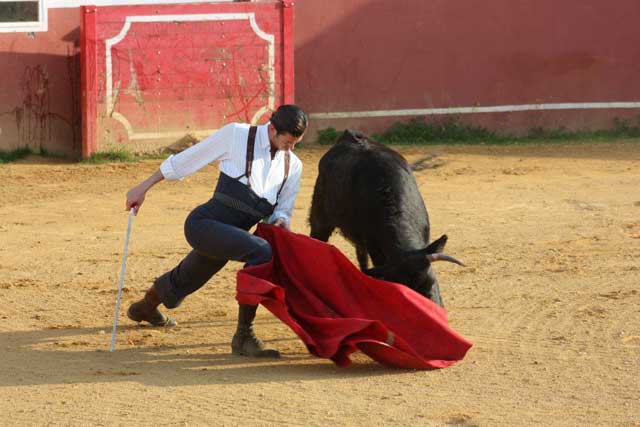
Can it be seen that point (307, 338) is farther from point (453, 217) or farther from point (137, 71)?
point (137, 71)

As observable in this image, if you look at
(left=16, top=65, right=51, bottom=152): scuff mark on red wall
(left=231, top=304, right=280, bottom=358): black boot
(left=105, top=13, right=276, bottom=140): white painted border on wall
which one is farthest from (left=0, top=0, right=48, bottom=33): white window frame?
(left=231, top=304, right=280, bottom=358): black boot

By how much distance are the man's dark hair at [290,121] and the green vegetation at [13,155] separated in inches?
285

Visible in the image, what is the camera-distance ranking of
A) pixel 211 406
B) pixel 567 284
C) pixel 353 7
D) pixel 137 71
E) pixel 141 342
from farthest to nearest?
pixel 353 7 → pixel 137 71 → pixel 567 284 → pixel 141 342 → pixel 211 406

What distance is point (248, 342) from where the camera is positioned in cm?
627

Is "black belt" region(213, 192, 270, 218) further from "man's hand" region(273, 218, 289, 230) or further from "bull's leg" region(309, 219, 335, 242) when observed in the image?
"bull's leg" region(309, 219, 335, 242)

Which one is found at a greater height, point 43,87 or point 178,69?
point 178,69

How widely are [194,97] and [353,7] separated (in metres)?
2.28

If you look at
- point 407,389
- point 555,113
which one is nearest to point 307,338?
point 407,389

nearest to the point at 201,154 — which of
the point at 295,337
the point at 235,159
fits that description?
the point at 235,159

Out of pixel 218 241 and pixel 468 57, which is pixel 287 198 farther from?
pixel 468 57

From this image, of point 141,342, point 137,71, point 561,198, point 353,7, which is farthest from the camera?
point 353,7

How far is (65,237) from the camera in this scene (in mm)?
9508

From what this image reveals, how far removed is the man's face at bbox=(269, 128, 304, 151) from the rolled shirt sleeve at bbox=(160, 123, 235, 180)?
204 mm

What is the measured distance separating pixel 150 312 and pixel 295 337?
835mm
